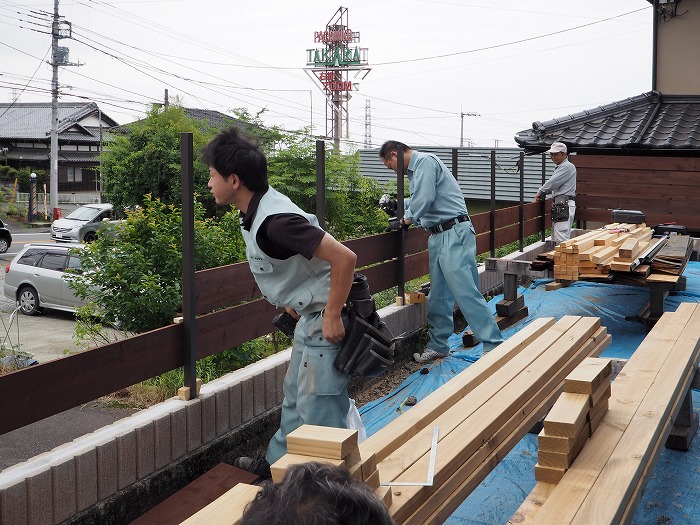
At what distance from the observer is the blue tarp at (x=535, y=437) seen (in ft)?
13.2

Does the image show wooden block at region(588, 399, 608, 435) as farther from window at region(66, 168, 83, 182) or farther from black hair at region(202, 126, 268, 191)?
window at region(66, 168, 83, 182)

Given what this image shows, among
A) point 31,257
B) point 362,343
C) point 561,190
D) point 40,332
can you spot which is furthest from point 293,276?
point 31,257

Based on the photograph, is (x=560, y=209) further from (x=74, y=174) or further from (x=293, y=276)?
(x=74, y=174)

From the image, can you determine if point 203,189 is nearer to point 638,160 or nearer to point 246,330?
point 638,160

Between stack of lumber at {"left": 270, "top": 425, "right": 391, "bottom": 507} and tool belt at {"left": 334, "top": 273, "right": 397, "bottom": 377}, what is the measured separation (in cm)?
126

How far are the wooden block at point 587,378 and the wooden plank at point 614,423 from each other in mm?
220

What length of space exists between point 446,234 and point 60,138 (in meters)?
44.1

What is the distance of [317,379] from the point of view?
3.58 m

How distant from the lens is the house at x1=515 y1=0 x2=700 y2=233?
12430 millimetres

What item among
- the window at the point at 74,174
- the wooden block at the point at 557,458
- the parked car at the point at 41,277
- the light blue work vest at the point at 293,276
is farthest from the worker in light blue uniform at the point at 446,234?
the window at the point at 74,174

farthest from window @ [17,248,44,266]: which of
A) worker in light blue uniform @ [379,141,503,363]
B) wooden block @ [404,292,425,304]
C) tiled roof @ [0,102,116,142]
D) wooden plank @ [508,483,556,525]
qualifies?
tiled roof @ [0,102,116,142]

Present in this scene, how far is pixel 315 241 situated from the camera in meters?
3.23

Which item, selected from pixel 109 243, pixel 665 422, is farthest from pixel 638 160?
pixel 665 422

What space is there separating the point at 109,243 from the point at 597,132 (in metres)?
9.25
